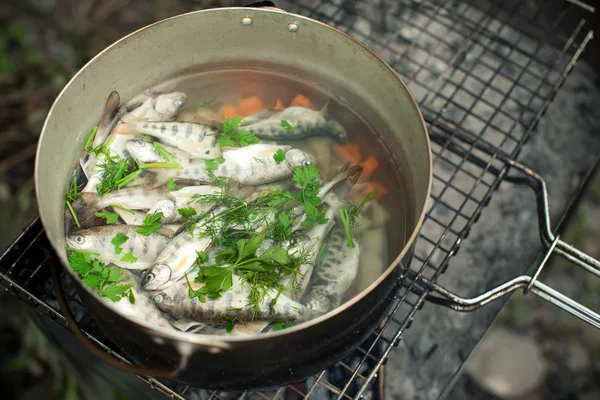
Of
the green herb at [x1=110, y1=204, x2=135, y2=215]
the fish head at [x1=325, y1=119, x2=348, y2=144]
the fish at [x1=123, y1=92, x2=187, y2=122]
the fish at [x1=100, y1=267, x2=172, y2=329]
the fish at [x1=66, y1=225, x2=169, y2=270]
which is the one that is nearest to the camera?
the fish at [x1=100, y1=267, x2=172, y2=329]

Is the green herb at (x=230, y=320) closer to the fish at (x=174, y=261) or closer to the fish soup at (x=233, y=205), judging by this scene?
the fish soup at (x=233, y=205)

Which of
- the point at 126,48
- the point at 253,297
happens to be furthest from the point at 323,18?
the point at 253,297

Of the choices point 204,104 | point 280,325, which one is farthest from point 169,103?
point 280,325

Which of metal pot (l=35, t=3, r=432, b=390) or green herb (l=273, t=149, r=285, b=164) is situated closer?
metal pot (l=35, t=3, r=432, b=390)

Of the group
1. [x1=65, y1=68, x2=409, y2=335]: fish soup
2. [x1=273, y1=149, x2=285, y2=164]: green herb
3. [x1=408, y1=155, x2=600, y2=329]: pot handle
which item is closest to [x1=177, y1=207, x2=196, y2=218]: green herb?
[x1=65, y1=68, x2=409, y2=335]: fish soup

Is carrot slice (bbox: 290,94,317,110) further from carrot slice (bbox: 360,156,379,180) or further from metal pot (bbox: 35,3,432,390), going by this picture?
carrot slice (bbox: 360,156,379,180)

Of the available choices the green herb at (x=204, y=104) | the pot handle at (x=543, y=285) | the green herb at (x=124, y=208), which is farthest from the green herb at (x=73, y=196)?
the pot handle at (x=543, y=285)
